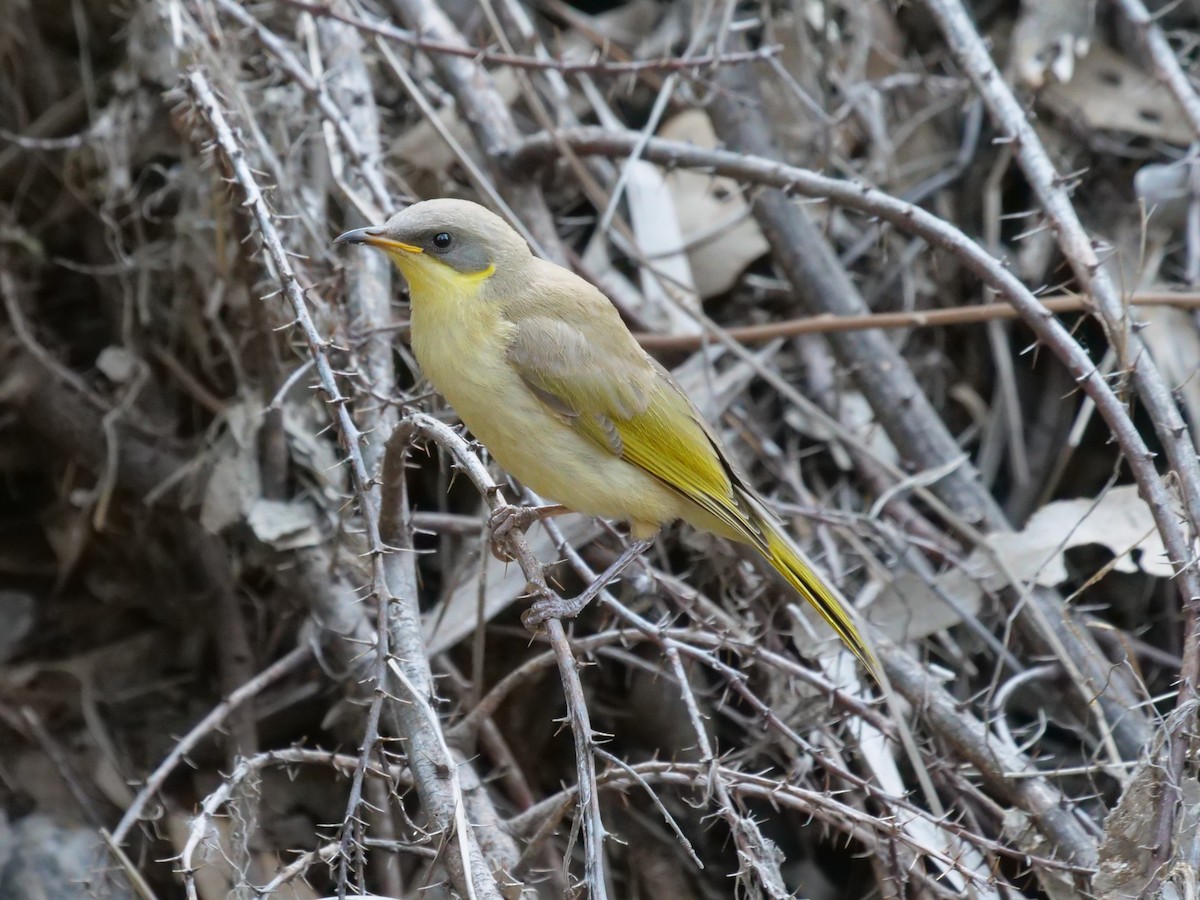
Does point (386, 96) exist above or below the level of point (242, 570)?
above

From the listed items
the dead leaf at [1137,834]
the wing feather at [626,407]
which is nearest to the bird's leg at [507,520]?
the wing feather at [626,407]

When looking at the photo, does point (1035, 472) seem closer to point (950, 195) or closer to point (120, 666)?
point (950, 195)

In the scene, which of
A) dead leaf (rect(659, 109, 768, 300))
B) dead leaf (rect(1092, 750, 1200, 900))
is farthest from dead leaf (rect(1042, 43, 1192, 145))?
dead leaf (rect(1092, 750, 1200, 900))

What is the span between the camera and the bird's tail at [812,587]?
317 centimetres

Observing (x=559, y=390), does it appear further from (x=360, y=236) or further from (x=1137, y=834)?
(x=1137, y=834)

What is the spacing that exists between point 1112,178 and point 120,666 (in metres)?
4.12

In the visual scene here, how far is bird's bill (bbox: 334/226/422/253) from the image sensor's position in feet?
10.3

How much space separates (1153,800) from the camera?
8.43ft

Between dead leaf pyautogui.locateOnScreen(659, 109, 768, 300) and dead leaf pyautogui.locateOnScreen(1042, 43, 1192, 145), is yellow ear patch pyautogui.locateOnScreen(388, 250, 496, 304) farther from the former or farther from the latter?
dead leaf pyautogui.locateOnScreen(1042, 43, 1192, 145)

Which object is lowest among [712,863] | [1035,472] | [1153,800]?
[712,863]

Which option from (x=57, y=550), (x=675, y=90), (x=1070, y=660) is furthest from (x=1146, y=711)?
(x=57, y=550)

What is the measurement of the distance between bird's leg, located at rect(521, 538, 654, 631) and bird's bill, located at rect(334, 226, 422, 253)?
955mm

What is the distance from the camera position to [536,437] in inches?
125

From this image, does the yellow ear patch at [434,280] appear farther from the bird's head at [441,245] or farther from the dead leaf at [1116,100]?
the dead leaf at [1116,100]
